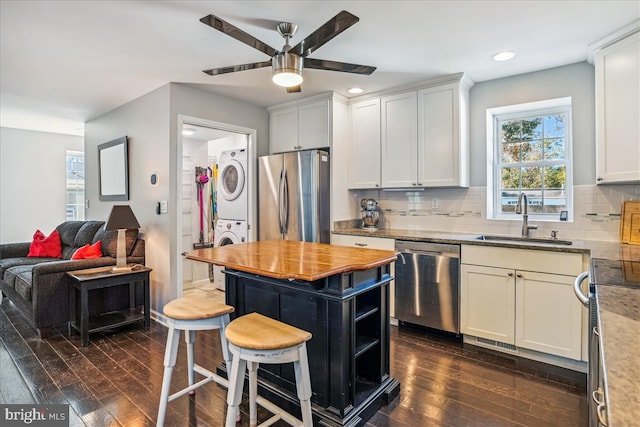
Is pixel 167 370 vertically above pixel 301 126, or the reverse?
pixel 301 126

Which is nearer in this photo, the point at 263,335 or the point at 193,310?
the point at 263,335

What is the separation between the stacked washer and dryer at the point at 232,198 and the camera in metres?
4.26

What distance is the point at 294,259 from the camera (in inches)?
73.2

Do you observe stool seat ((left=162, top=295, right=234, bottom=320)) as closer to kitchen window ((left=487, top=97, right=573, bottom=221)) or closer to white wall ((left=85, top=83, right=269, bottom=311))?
white wall ((left=85, top=83, right=269, bottom=311))

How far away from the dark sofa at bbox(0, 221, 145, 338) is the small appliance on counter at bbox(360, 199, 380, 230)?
2552 mm

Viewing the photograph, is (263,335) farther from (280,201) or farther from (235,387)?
(280,201)

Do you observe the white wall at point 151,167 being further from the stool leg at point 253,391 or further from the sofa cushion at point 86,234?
the stool leg at point 253,391

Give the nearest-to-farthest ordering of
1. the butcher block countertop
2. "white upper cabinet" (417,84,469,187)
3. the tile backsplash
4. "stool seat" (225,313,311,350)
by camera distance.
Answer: "stool seat" (225,313,311,350) < the butcher block countertop < the tile backsplash < "white upper cabinet" (417,84,469,187)

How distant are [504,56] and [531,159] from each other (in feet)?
3.57

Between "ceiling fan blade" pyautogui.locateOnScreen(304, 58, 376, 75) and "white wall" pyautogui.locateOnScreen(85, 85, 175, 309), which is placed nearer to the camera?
"ceiling fan blade" pyautogui.locateOnScreen(304, 58, 376, 75)

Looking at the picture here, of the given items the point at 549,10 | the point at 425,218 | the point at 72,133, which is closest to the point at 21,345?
the point at 425,218

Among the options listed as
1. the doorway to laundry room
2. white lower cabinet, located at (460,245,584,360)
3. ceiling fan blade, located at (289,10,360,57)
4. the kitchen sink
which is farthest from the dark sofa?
the kitchen sink

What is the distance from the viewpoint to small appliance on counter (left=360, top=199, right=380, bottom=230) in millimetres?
3867
